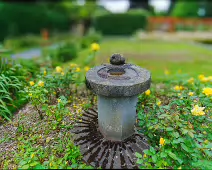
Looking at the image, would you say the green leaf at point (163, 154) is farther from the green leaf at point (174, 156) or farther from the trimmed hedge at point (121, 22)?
the trimmed hedge at point (121, 22)

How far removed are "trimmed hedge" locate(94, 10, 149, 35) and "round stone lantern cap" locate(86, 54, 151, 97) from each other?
17.2 metres

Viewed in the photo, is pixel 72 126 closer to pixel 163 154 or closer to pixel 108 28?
pixel 163 154

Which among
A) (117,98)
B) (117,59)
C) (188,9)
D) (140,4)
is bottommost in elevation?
(117,98)

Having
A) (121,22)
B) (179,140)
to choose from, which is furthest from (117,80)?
(121,22)

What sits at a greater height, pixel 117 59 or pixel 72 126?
pixel 117 59

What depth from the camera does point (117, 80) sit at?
220cm

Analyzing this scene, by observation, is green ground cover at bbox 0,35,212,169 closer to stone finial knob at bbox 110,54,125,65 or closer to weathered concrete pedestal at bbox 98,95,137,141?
weathered concrete pedestal at bbox 98,95,137,141

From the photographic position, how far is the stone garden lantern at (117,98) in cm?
206

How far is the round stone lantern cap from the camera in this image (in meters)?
2.04

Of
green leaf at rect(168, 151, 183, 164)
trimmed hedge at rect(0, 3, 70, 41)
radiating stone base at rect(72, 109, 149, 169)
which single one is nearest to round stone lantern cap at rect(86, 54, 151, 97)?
radiating stone base at rect(72, 109, 149, 169)

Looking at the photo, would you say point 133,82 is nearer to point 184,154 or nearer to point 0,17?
point 184,154

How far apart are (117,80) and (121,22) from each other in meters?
18.0

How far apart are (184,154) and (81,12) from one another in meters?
25.8

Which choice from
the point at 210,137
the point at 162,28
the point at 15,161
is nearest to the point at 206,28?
the point at 162,28
